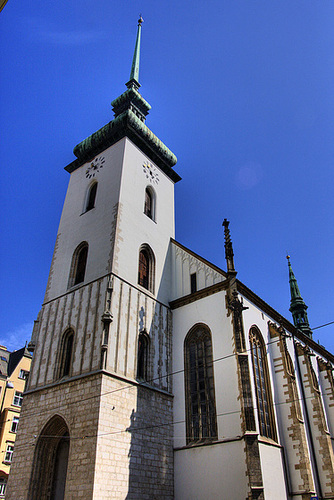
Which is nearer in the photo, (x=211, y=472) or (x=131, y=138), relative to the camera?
(x=211, y=472)

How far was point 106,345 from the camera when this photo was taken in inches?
568

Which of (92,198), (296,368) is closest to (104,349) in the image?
(92,198)

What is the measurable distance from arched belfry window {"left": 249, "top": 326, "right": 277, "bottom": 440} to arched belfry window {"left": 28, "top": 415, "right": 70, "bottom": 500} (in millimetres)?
7338

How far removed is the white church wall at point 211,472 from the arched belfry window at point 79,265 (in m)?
8.25

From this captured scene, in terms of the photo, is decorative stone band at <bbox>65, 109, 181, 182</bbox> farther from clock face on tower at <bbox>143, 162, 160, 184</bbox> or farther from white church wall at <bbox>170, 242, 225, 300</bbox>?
white church wall at <bbox>170, 242, 225, 300</bbox>

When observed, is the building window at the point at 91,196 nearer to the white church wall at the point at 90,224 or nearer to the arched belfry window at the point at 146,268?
the white church wall at the point at 90,224

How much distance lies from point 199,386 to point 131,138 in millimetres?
12938

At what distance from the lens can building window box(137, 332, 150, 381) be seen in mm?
16016

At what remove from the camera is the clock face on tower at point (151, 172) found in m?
21.8

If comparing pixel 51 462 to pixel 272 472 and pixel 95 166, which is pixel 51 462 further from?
pixel 95 166

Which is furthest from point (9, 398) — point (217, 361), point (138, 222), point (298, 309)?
point (298, 309)

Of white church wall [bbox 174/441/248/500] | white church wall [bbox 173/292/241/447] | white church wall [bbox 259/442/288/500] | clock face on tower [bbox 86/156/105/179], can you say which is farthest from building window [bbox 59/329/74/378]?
clock face on tower [bbox 86/156/105/179]

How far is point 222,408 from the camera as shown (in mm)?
14852

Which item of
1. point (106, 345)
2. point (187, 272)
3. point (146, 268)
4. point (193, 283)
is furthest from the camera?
point (187, 272)
